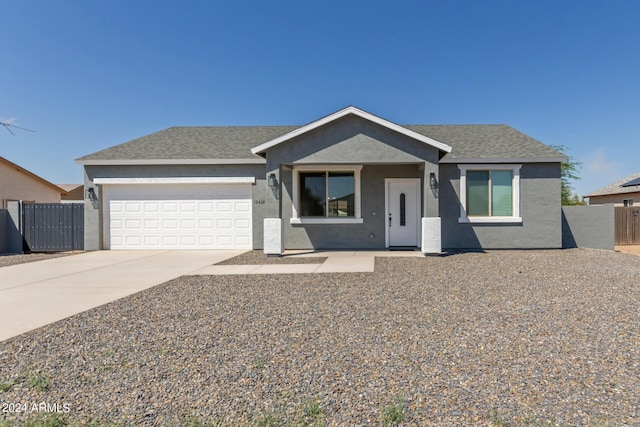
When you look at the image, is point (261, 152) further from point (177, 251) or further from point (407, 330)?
point (407, 330)

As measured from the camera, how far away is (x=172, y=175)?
13.3 metres

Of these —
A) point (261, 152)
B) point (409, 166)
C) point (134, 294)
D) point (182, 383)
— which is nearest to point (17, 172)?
point (261, 152)

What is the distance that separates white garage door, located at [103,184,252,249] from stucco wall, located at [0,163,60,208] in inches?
456

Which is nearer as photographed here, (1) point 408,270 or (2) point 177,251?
(1) point 408,270

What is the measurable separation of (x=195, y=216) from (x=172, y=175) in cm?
176

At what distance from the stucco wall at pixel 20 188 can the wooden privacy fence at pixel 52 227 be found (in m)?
8.89

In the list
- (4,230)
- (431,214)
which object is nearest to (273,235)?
(431,214)

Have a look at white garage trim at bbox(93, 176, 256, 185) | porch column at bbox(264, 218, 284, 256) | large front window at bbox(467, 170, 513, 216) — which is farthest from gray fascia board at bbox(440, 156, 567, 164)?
white garage trim at bbox(93, 176, 256, 185)

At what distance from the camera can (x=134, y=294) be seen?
6594mm

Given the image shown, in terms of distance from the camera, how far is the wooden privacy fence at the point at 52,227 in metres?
13.6

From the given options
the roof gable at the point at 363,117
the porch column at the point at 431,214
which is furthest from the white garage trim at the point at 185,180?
the porch column at the point at 431,214

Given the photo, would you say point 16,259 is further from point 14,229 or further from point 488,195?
point 488,195

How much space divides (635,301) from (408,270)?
4158 millimetres

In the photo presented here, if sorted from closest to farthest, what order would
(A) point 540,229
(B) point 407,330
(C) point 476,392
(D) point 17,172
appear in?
(C) point 476,392 < (B) point 407,330 < (A) point 540,229 < (D) point 17,172
